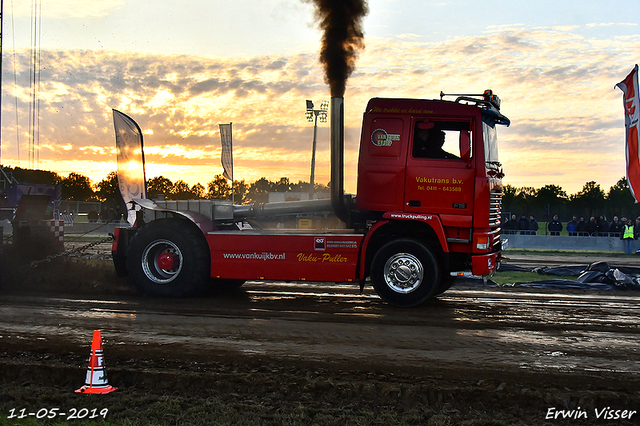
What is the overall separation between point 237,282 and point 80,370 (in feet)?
18.1

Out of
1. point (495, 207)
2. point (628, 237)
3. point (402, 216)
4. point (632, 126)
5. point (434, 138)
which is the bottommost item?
point (628, 237)

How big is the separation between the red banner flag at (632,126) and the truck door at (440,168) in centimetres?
698

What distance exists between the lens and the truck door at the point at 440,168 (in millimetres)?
8102

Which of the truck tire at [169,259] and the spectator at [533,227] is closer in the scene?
the truck tire at [169,259]

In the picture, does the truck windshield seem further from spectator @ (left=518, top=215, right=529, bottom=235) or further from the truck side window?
spectator @ (left=518, top=215, right=529, bottom=235)

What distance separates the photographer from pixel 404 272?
27.2 feet

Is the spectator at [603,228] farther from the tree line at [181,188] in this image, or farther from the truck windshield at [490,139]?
the truck windshield at [490,139]

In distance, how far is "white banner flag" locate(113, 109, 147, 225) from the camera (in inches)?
425

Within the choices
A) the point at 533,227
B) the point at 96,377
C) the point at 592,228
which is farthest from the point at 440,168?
the point at 592,228

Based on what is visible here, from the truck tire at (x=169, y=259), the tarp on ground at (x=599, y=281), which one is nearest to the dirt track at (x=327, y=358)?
the truck tire at (x=169, y=259)

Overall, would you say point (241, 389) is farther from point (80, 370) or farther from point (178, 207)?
point (178, 207)

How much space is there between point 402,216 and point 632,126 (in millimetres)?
8052

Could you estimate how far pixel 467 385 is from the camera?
4.79m

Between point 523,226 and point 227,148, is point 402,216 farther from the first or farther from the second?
point 523,226
